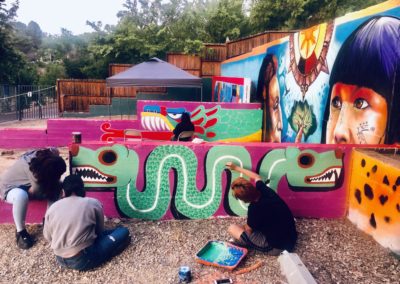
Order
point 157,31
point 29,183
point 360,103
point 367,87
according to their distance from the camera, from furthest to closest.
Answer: point 157,31 → point 360,103 → point 367,87 → point 29,183

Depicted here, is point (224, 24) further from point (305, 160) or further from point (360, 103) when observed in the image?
point (305, 160)

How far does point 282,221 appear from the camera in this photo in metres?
3.34

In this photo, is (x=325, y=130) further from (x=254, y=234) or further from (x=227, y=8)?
(x=227, y=8)

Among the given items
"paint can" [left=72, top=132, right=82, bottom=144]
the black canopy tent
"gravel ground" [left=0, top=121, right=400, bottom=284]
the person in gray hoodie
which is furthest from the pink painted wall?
"gravel ground" [left=0, top=121, right=400, bottom=284]

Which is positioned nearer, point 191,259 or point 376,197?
point 191,259

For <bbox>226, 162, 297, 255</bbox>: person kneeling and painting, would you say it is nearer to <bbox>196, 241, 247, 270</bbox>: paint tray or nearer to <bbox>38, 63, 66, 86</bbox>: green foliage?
<bbox>196, 241, 247, 270</bbox>: paint tray

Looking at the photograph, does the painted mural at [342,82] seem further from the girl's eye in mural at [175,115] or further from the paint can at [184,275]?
the paint can at [184,275]

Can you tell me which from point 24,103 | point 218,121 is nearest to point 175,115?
point 218,121

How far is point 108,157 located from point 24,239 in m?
1.29

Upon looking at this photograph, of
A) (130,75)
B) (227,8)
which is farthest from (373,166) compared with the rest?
(227,8)

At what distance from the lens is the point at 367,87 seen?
13.8 ft

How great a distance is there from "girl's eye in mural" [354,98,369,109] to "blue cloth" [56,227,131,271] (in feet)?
11.1

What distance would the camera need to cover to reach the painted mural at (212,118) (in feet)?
25.3

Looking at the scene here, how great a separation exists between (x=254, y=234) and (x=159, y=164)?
1481 millimetres
